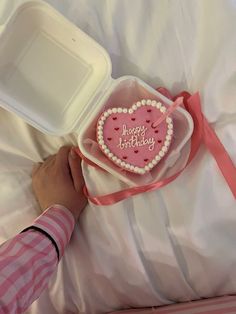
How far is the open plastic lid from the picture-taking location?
802 mm

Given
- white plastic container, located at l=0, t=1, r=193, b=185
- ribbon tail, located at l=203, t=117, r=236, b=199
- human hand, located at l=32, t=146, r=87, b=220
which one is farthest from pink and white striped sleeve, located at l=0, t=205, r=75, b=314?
ribbon tail, located at l=203, t=117, r=236, b=199

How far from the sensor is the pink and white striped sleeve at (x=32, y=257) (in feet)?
2.30

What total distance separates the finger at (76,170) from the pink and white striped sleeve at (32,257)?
59 millimetres

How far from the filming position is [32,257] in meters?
0.76

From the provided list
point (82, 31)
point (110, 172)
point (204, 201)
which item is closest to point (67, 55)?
point (82, 31)

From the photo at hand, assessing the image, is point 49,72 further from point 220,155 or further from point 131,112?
point 220,155

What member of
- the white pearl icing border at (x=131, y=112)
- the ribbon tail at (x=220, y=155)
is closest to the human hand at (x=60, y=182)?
the white pearl icing border at (x=131, y=112)

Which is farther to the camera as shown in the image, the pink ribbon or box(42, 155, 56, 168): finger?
box(42, 155, 56, 168): finger

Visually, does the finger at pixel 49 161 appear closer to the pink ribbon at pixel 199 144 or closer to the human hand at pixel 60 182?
the human hand at pixel 60 182

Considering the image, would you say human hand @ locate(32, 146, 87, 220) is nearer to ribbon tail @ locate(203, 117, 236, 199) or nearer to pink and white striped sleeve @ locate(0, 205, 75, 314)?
pink and white striped sleeve @ locate(0, 205, 75, 314)

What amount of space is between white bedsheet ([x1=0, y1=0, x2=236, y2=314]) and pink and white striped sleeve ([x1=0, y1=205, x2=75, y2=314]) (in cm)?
6

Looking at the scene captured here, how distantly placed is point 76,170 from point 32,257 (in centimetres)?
21

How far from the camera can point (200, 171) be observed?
0.81m

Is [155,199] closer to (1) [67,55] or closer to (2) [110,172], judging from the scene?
(2) [110,172]
